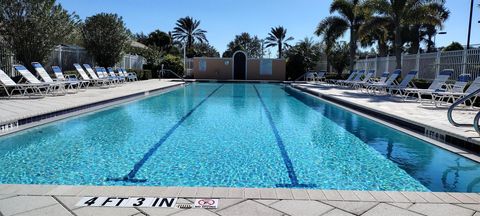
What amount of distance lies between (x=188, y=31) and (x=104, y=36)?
32170mm

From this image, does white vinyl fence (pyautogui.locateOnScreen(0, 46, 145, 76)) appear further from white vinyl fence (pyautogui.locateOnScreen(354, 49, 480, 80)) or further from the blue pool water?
white vinyl fence (pyautogui.locateOnScreen(354, 49, 480, 80))

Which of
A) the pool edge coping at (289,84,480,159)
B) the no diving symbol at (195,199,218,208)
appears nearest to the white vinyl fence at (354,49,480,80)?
the pool edge coping at (289,84,480,159)

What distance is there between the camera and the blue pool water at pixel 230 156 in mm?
4617

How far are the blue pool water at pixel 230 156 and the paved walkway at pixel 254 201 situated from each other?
87 centimetres

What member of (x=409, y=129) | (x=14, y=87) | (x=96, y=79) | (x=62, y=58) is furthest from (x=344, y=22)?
(x=14, y=87)

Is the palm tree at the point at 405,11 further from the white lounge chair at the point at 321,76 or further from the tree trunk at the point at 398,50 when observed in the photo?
the white lounge chair at the point at 321,76

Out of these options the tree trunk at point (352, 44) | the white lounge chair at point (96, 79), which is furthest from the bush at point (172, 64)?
the tree trunk at point (352, 44)

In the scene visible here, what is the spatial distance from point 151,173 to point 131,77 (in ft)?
64.5

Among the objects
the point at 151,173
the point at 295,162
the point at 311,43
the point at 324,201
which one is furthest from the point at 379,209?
the point at 311,43

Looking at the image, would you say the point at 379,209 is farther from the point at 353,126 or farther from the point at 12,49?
the point at 12,49

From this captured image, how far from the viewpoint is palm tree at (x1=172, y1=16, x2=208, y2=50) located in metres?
52.9

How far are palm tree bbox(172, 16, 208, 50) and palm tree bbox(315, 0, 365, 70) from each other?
2914 cm

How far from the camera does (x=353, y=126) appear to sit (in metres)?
8.75

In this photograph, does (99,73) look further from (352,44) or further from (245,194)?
(352,44)
